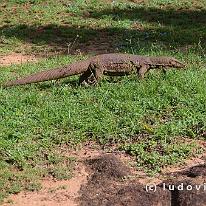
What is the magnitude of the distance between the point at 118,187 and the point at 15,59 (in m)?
6.10

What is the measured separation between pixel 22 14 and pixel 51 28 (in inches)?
72.7

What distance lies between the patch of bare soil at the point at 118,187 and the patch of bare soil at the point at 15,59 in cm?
495

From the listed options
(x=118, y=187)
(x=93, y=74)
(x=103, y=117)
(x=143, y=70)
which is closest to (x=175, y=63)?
(x=143, y=70)

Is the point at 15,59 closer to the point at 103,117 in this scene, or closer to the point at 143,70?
the point at 143,70

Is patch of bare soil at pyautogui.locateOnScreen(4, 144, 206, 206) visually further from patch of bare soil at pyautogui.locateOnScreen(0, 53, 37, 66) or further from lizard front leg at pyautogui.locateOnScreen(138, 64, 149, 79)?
patch of bare soil at pyautogui.locateOnScreen(0, 53, 37, 66)

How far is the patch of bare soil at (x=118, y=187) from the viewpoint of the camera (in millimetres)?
4562

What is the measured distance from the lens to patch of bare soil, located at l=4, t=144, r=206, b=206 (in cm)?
456

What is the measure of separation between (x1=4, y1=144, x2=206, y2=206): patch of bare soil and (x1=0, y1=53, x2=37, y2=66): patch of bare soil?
195 inches

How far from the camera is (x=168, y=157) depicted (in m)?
5.51

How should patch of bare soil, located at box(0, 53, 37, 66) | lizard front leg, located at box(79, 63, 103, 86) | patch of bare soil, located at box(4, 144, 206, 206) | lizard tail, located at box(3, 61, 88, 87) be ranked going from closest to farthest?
1. patch of bare soil, located at box(4, 144, 206, 206)
2. lizard front leg, located at box(79, 63, 103, 86)
3. lizard tail, located at box(3, 61, 88, 87)
4. patch of bare soil, located at box(0, 53, 37, 66)

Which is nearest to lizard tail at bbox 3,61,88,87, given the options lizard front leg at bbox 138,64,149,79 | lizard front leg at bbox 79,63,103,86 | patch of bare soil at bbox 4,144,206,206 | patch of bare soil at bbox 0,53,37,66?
lizard front leg at bbox 79,63,103,86

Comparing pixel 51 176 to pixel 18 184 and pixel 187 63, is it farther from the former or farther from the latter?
pixel 187 63

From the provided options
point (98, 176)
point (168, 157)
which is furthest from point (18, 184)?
point (168, 157)

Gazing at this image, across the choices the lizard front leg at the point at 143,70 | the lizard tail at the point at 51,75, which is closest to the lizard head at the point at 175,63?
the lizard front leg at the point at 143,70
